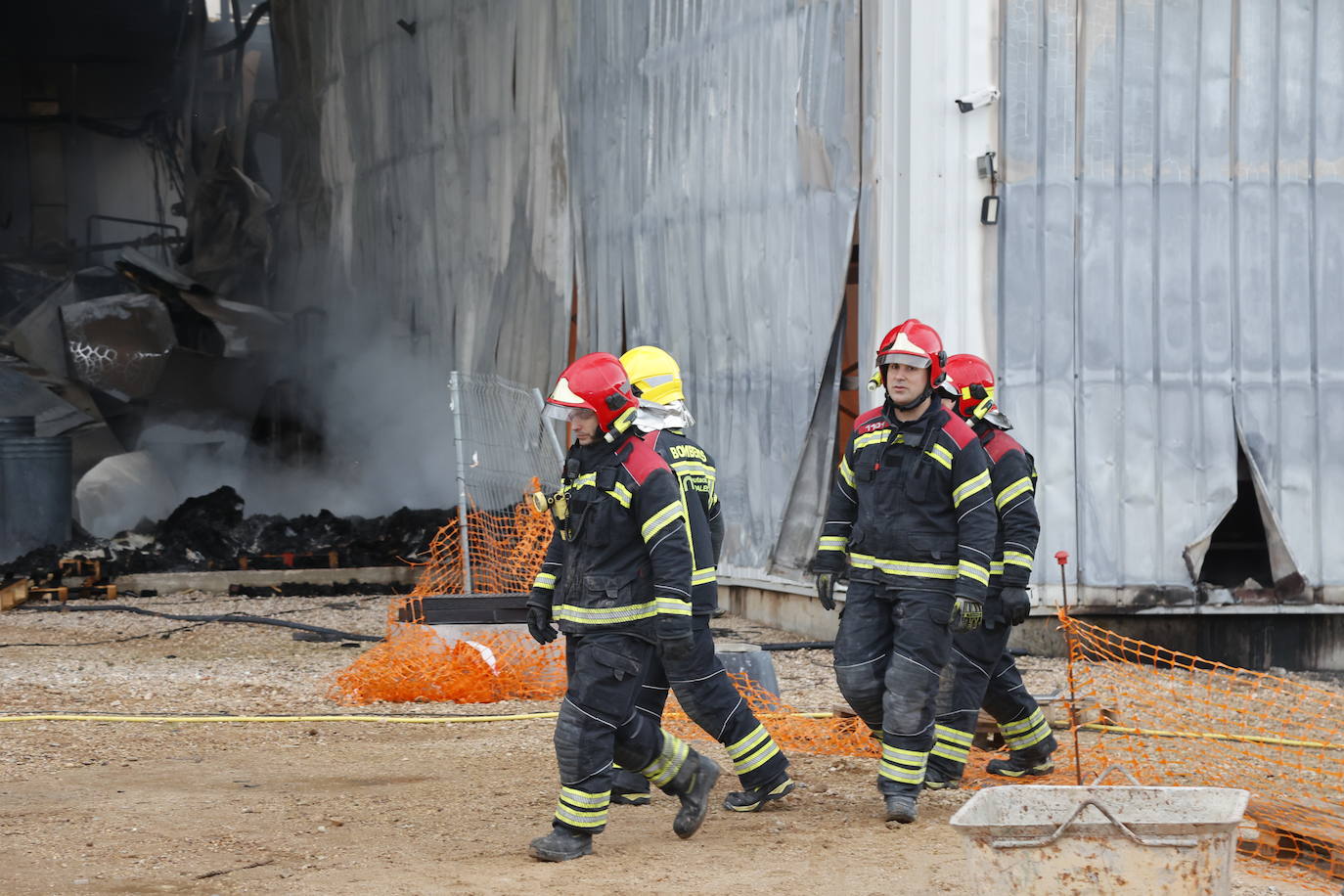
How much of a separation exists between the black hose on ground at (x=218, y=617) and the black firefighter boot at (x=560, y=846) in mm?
5669

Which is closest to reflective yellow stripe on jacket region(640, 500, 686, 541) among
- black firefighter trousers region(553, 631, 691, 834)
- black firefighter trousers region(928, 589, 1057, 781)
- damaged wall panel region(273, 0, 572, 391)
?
black firefighter trousers region(553, 631, 691, 834)

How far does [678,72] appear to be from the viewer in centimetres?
1198

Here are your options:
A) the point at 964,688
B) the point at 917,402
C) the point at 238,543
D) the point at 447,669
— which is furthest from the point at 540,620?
the point at 238,543

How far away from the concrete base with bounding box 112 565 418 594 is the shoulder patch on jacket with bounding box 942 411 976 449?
8.47m

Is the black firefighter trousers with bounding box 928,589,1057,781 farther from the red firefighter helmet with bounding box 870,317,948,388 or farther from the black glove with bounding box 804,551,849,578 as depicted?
the red firefighter helmet with bounding box 870,317,948,388

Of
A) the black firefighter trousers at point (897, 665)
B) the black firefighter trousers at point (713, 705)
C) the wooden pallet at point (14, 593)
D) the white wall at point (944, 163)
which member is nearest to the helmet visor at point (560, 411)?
the black firefighter trousers at point (713, 705)

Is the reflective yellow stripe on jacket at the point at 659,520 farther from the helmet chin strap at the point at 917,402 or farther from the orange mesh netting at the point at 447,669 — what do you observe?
the orange mesh netting at the point at 447,669

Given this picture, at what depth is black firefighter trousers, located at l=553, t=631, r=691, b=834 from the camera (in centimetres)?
527

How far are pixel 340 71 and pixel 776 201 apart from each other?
11341 mm

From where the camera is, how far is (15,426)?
1474 centimetres

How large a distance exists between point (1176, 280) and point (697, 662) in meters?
5.26

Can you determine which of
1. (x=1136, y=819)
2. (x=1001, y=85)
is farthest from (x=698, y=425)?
(x=1136, y=819)

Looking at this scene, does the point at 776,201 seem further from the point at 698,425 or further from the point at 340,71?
the point at 340,71

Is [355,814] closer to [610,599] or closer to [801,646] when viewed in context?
[610,599]
